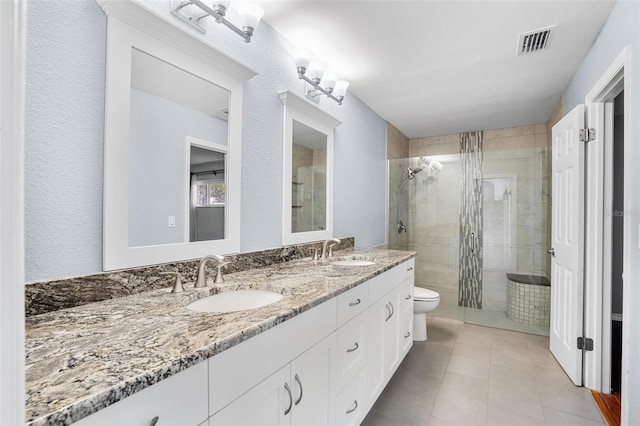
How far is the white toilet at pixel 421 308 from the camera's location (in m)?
2.80

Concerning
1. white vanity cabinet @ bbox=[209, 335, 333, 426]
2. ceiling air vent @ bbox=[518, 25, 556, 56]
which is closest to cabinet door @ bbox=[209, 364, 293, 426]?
white vanity cabinet @ bbox=[209, 335, 333, 426]

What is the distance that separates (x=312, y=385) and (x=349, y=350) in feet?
1.11

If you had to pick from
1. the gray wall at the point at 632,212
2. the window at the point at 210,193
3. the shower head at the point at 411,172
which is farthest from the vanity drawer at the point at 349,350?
the shower head at the point at 411,172

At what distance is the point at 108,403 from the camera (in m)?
0.54

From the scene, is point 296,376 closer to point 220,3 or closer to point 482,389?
point 220,3

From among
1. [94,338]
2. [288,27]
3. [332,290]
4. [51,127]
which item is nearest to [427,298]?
[332,290]

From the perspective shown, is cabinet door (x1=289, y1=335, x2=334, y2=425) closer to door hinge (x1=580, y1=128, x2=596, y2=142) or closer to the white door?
the white door

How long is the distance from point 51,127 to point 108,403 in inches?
33.9

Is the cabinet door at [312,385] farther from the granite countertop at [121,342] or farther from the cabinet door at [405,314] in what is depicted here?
the cabinet door at [405,314]

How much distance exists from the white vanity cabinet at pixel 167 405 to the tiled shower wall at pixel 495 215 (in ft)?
10.8

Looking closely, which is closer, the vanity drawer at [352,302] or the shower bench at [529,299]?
the vanity drawer at [352,302]

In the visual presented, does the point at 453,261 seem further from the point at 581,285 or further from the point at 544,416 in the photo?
the point at 544,416

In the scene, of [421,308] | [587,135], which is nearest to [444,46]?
[587,135]

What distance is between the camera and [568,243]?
2297 mm
